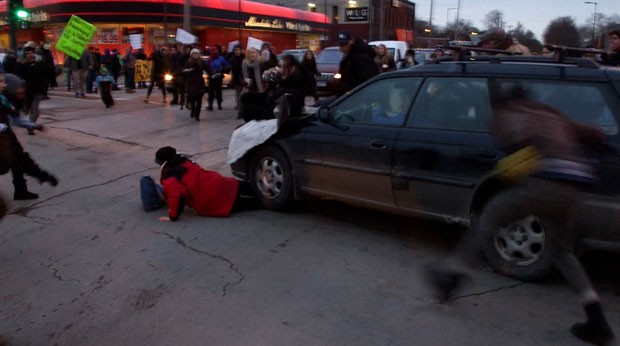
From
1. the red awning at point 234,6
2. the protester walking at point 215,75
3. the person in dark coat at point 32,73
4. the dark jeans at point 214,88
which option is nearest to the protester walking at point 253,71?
the protester walking at point 215,75

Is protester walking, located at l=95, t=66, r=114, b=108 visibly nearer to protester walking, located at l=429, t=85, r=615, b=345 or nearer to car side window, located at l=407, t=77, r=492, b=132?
car side window, located at l=407, t=77, r=492, b=132

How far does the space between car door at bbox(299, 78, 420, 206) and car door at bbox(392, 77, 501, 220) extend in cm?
14

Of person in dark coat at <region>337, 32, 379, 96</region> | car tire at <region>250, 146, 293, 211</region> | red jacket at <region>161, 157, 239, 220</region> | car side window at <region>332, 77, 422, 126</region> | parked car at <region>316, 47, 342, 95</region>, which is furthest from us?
parked car at <region>316, 47, 342, 95</region>

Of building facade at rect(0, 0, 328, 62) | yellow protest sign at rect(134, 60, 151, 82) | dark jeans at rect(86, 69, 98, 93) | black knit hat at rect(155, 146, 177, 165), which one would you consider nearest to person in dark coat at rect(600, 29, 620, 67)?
black knit hat at rect(155, 146, 177, 165)

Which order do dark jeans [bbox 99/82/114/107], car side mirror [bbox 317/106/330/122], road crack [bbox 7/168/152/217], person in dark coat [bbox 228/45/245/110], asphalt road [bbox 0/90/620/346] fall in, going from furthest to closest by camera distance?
dark jeans [bbox 99/82/114/107] → person in dark coat [bbox 228/45/245/110] → road crack [bbox 7/168/152/217] → car side mirror [bbox 317/106/330/122] → asphalt road [bbox 0/90/620/346]

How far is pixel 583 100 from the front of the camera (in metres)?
4.39

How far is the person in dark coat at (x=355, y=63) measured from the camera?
8.37 m

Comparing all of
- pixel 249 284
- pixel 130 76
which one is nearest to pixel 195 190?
pixel 249 284

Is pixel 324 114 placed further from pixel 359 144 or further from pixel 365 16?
pixel 365 16

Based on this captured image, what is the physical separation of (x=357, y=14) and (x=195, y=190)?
6109 cm

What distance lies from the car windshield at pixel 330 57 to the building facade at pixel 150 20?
1088 cm

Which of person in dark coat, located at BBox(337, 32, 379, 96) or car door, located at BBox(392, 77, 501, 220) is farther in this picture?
person in dark coat, located at BBox(337, 32, 379, 96)

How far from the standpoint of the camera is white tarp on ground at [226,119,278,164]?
6383 mm

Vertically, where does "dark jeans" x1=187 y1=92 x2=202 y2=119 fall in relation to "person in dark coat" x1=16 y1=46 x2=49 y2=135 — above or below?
below
